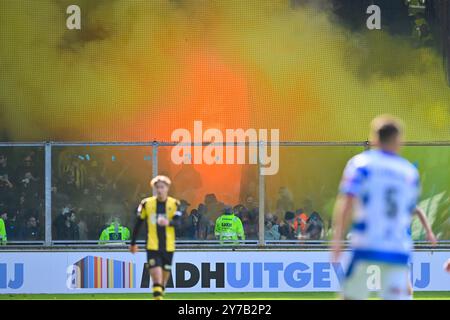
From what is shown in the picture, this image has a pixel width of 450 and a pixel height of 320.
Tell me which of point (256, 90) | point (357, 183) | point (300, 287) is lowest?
point (300, 287)

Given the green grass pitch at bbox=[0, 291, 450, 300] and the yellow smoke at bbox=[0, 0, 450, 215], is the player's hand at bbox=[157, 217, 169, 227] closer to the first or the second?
the green grass pitch at bbox=[0, 291, 450, 300]

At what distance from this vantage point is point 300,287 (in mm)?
20266

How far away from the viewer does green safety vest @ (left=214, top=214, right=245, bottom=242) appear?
22328mm

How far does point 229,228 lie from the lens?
73.8 feet

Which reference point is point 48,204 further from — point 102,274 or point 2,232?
point 2,232

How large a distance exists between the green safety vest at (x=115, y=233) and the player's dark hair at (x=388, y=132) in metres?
13.4

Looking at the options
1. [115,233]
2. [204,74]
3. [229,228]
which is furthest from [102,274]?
[204,74]

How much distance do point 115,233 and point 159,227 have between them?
7.13m

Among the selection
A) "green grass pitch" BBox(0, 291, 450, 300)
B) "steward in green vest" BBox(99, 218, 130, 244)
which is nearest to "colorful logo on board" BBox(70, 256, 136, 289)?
"green grass pitch" BBox(0, 291, 450, 300)

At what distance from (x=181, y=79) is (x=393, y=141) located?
20372 millimetres

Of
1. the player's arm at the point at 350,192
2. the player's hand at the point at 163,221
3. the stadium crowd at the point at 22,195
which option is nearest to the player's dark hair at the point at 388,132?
the player's arm at the point at 350,192
